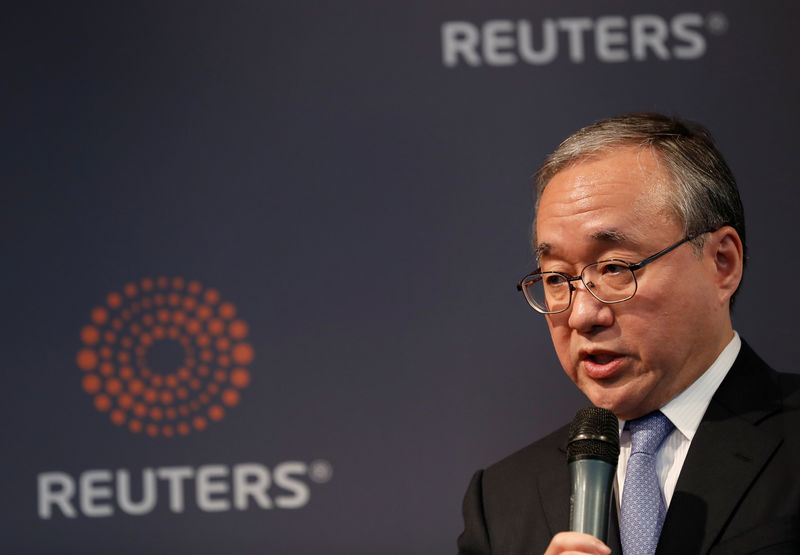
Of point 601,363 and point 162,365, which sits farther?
point 162,365

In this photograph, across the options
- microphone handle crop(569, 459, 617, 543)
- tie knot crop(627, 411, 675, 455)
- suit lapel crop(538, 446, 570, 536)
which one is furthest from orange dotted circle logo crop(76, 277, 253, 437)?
microphone handle crop(569, 459, 617, 543)

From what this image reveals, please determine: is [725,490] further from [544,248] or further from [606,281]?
[544,248]

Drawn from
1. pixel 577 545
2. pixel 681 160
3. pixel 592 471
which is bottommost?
pixel 577 545

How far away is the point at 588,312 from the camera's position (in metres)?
1.92

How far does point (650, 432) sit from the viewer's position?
1950 millimetres

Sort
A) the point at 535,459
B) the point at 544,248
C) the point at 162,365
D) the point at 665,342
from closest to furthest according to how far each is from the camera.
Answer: the point at 665,342
the point at 544,248
the point at 535,459
the point at 162,365

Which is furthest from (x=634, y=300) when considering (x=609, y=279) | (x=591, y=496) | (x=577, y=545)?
(x=577, y=545)

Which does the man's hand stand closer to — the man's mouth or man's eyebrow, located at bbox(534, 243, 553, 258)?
the man's mouth

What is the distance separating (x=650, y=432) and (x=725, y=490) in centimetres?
19

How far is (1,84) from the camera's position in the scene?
2.67 metres

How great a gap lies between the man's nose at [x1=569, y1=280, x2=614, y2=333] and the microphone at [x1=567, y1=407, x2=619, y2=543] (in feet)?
0.84

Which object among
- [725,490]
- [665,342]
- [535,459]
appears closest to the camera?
[725,490]

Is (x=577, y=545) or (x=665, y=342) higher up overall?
(x=665, y=342)

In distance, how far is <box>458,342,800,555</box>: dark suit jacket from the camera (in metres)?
1.78
